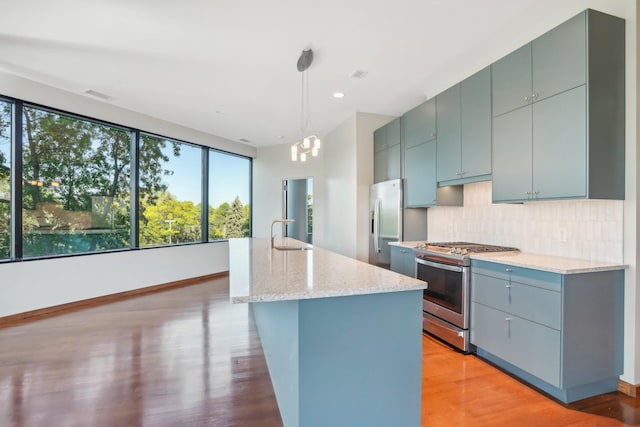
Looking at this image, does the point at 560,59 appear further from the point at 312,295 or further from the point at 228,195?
the point at 228,195

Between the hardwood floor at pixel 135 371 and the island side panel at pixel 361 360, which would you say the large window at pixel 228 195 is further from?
the island side panel at pixel 361 360

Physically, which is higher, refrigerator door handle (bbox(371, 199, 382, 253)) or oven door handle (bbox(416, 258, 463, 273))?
refrigerator door handle (bbox(371, 199, 382, 253))

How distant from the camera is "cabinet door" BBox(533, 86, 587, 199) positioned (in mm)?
2137

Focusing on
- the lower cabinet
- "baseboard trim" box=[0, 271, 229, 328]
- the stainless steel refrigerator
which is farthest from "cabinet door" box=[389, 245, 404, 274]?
"baseboard trim" box=[0, 271, 229, 328]

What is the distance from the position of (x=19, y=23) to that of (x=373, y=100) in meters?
3.83

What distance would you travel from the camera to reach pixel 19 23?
264cm

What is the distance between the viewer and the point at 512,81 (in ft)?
8.68

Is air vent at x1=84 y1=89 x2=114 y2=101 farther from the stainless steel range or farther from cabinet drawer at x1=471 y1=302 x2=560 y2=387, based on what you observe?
cabinet drawer at x1=471 y1=302 x2=560 y2=387

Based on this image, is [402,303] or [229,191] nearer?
[402,303]

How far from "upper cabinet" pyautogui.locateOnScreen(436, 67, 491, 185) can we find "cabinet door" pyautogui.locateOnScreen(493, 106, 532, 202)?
10 cm

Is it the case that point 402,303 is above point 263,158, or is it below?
below

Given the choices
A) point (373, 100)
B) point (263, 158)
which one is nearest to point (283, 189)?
point (263, 158)

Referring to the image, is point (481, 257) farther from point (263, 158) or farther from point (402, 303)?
point (263, 158)

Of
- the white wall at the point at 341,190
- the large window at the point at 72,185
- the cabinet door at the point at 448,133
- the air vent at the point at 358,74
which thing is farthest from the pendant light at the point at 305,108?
the large window at the point at 72,185
